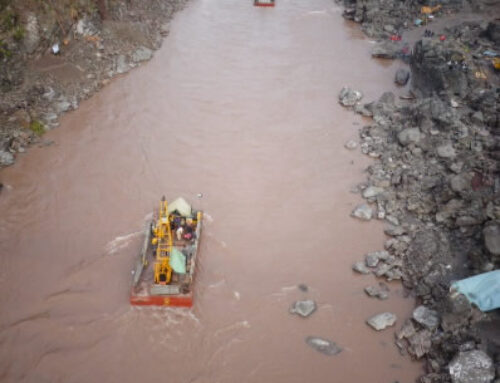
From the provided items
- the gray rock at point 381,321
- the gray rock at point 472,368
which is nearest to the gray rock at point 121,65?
the gray rock at point 381,321

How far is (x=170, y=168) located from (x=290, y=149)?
4.50m

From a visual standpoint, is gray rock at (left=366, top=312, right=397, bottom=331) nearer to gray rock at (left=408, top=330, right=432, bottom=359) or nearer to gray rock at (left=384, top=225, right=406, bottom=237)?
gray rock at (left=408, top=330, right=432, bottom=359)

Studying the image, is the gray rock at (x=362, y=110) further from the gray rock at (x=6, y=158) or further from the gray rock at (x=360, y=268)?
the gray rock at (x=6, y=158)

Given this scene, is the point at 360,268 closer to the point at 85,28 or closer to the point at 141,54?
the point at 141,54

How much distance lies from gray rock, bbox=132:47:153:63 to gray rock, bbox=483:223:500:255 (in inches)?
624

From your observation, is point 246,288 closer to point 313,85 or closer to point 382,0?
point 313,85

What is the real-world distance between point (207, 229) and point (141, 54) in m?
11.0

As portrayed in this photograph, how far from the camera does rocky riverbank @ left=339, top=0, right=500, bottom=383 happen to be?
30.8 ft

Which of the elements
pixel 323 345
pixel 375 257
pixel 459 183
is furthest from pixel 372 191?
pixel 323 345

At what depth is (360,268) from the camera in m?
11.5

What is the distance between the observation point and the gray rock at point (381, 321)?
10.2 meters

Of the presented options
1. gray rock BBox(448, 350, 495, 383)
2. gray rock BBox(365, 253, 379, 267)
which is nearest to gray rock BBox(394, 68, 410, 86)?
gray rock BBox(365, 253, 379, 267)

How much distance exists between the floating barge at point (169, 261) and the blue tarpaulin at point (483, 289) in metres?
6.39

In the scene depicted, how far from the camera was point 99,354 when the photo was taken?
9.70 meters
